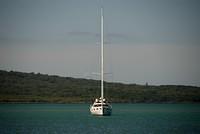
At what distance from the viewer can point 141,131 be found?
314ft

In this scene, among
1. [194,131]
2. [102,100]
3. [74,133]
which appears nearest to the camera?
[74,133]

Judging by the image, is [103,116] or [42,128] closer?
[42,128]

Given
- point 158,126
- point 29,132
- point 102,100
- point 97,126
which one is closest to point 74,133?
point 29,132

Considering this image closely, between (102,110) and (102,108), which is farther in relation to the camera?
(102,110)

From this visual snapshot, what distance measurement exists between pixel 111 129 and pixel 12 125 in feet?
55.7

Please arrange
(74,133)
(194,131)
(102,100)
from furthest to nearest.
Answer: (102,100)
(194,131)
(74,133)

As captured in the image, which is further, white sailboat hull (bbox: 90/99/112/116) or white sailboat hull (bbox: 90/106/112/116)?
white sailboat hull (bbox: 90/106/112/116)

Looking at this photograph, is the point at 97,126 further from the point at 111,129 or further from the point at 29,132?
the point at 29,132

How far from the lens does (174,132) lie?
94562 mm

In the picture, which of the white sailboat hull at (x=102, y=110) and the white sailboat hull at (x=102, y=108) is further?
the white sailboat hull at (x=102, y=110)

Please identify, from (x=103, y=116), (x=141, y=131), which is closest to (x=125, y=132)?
(x=141, y=131)

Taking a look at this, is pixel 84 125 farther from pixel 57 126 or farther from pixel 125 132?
pixel 125 132

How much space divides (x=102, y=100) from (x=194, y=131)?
2677 centimetres

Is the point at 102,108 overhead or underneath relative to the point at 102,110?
overhead
